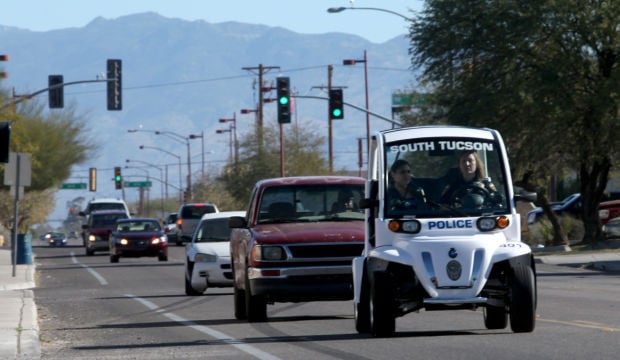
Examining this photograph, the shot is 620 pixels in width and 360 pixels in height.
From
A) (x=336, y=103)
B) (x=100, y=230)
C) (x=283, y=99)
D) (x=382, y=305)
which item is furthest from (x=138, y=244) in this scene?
(x=382, y=305)

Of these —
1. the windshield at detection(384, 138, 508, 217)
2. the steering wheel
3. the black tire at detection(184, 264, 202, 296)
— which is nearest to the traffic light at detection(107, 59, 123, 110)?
the black tire at detection(184, 264, 202, 296)

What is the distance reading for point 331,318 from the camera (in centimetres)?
1991

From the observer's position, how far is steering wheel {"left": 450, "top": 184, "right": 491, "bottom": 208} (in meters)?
15.6

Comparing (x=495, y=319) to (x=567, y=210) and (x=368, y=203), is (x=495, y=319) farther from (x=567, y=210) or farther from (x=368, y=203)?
(x=567, y=210)

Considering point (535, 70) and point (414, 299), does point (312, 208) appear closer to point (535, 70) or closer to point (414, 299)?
point (414, 299)

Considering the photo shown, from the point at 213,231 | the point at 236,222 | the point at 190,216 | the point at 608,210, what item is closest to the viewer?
the point at 236,222

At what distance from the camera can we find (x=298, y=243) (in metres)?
18.8

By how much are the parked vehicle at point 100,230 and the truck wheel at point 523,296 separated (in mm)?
43013

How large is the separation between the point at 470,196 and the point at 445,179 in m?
0.34

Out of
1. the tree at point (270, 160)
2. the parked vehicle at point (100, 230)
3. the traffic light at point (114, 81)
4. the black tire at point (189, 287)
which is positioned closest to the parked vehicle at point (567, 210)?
the traffic light at point (114, 81)

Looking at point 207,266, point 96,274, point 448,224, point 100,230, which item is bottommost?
point 96,274

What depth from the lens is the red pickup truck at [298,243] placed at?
18.7 m

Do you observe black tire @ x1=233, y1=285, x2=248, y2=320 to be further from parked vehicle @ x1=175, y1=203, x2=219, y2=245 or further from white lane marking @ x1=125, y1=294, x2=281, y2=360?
parked vehicle @ x1=175, y1=203, x2=219, y2=245

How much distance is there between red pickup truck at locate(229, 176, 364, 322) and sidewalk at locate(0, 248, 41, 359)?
9.68ft
